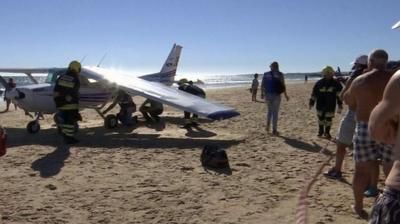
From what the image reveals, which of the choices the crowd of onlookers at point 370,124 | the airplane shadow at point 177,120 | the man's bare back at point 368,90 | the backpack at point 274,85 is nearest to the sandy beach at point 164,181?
the crowd of onlookers at point 370,124

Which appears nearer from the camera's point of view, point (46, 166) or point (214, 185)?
point (214, 185)

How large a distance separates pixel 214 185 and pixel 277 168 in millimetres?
1629

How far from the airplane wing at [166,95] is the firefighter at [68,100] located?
179 centimetres

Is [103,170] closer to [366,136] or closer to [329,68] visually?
[366,136]

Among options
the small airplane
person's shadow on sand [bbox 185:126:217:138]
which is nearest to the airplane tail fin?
the small airplane

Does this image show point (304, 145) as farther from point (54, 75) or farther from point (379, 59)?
point (54, 75)

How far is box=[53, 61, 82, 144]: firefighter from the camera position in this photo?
11008 millimetres

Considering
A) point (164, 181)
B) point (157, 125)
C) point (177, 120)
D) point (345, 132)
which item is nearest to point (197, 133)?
point (157, 125)

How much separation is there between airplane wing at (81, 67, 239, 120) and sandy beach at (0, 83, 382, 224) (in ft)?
2.33

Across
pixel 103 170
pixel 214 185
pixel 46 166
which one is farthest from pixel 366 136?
pixel 46 166

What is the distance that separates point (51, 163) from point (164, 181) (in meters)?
2.57

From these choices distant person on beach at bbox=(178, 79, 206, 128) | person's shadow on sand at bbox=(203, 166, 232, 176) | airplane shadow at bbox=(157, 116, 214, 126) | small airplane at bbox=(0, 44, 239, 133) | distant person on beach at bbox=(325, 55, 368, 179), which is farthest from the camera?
airplane shadow at bbox=(157, 116, 214, 126)

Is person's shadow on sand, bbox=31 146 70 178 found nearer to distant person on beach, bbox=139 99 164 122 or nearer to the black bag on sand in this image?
the black bag on sand

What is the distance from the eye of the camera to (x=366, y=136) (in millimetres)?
4988
